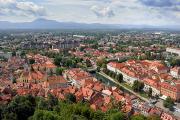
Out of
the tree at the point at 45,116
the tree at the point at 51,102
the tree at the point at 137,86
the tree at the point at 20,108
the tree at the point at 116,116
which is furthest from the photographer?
the tree at the point at 137,86

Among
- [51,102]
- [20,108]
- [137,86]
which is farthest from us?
[137,86]

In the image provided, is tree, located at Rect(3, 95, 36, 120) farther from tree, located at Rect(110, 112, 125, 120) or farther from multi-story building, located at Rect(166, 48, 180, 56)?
multi-story building, located at Rect(166, 48, 180, 56)

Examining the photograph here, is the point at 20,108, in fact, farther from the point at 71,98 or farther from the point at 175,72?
the point at 175,72

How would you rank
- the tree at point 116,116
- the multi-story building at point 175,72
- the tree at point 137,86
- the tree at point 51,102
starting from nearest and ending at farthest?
1. the tree at point 116,116
2. the tree at point 51,102
3. the tree at point 137,86
4. the multi-story building at point 175,72

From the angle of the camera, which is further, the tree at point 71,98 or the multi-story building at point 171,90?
the multi-story building at point 171,90

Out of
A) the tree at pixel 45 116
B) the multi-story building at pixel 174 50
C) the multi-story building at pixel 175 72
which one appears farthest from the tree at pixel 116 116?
the multi-story building at pixel 174 50

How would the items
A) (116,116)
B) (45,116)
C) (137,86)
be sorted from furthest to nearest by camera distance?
(137,86) < (116,116) < (45,116)

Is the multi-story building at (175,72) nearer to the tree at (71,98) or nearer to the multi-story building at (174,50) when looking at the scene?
the tree at (71,98)

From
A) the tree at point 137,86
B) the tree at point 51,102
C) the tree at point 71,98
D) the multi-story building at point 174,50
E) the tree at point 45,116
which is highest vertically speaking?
the tree at point 45,116

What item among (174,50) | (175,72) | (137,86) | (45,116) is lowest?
(174,50)

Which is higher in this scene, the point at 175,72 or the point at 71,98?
the point at 71,98

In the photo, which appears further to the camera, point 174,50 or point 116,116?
point 174,50

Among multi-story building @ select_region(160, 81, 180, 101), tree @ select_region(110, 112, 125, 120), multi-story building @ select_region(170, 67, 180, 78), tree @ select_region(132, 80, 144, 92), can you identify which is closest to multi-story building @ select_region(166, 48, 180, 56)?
multi-story building @ select_region(170, 67, 180, 78)

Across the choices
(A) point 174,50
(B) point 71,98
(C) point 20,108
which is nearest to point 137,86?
(B) point 71,98
